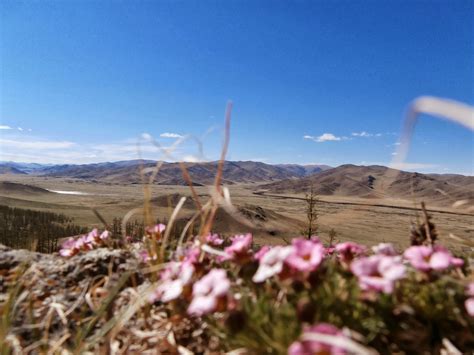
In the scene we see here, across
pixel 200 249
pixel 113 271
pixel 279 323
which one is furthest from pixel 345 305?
pixel 113 271

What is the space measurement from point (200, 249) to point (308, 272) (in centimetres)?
92

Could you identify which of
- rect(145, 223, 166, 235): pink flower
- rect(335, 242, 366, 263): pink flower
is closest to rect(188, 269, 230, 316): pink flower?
rect(335, 242, 366, 263): pink flower

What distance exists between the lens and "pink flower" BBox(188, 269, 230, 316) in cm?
177

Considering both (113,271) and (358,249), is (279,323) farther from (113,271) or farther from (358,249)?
(113,271)

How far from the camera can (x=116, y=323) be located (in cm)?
234

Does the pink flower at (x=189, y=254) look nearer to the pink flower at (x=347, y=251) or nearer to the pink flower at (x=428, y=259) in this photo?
the pink flower at (x=347, y=251)

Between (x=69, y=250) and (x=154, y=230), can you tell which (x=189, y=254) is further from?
(x=69, y=250)

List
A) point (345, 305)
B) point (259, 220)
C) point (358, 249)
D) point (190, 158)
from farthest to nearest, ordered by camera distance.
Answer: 1. point (259, 220)
2. point (190, 158)
3. point (358, 249)
4. point (345, 305)

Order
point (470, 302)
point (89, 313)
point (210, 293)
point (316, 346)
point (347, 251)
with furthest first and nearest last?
point (89, 313) → point (347, 251) → point (210, 293) → point (470, 302) → point (316, 346)

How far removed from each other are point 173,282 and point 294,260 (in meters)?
0.72

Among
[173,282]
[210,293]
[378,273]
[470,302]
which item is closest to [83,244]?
[173,282]

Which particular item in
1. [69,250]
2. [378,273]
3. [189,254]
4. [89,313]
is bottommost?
[89,313]

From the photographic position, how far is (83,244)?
364 centimetres

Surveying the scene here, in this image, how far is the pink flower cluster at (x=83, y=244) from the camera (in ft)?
11.6
